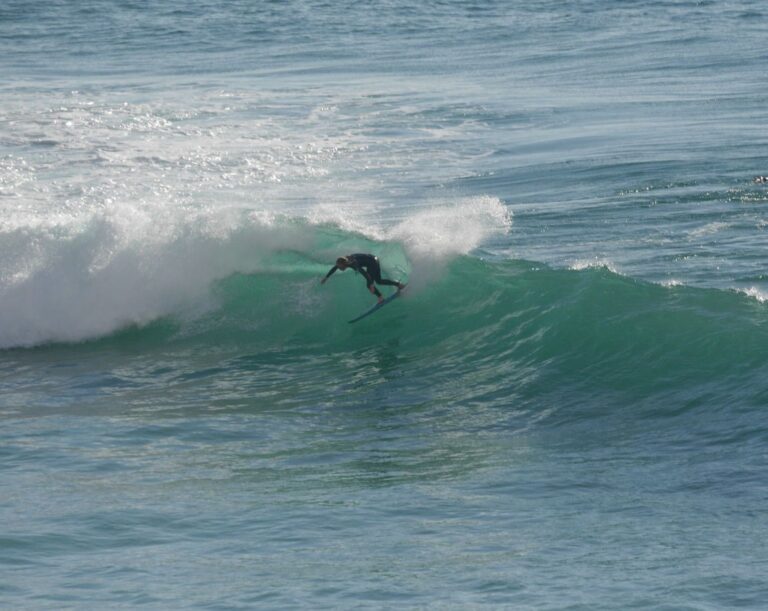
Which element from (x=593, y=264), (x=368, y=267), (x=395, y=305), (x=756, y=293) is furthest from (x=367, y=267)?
(x=756, y=293)

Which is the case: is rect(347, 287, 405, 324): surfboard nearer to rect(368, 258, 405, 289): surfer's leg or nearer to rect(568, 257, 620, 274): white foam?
rect(368, 258, 405, 289): surfer's leg

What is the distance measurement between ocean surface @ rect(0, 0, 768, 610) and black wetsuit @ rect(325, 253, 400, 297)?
66 cm

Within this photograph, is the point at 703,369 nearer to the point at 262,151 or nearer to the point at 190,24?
the point at 262,151

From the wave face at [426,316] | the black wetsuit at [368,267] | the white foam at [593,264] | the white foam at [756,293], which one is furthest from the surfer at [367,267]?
the white foam at [756,293]

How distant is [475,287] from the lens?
16.3 meters

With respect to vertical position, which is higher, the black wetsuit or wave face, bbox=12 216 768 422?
the black wetsuit

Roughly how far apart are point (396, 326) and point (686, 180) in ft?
23.2

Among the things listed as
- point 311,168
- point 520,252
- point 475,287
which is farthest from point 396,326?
point 311,168

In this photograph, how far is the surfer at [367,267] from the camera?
49.7ft

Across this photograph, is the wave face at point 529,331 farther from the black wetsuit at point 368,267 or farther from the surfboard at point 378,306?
the black wetsuit at point 368,267

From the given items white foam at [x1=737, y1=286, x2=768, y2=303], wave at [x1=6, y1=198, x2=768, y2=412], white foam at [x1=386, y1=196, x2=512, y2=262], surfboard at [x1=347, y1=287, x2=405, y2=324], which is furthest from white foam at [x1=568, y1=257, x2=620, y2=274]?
surfboard at [x1=347, y1=287, x2=405, y2=324]

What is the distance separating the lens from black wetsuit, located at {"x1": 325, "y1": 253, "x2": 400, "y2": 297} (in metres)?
15.3

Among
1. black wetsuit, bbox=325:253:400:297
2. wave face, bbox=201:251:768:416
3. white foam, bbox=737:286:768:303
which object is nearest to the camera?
wave face, bbox=201:251:768:416

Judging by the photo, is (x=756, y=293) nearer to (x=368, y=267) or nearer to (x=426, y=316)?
(x=426, y=316)
